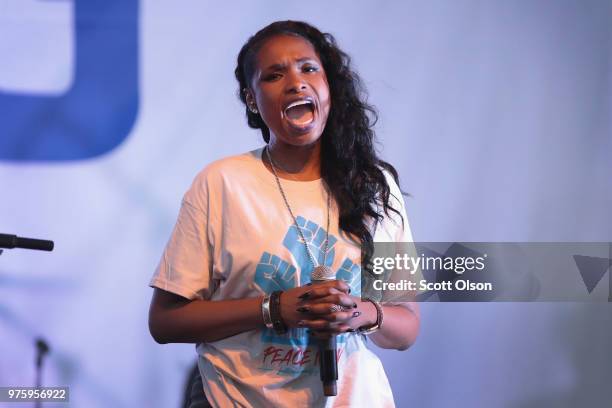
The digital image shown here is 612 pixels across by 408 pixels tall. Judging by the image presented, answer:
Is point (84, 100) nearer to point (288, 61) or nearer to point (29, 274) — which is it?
point (29, 274)

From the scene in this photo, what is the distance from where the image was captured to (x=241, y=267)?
1.55 metres

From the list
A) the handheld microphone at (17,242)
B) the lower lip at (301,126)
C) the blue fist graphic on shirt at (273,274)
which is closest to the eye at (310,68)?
the lower lip at (301,126)

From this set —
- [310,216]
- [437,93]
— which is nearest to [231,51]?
[437,93]

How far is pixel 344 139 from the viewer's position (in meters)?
1.77

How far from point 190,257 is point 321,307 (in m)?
0.33

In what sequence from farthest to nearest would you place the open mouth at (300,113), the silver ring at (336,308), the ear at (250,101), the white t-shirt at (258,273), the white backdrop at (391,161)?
1. the white backdrop at (391,161)
2. the ear at (250,101)
3. the open mouth at (300,113)
4. the white t-shirt at (258,273)
5. the silver ring at (336,308)

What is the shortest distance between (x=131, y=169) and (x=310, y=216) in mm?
1223

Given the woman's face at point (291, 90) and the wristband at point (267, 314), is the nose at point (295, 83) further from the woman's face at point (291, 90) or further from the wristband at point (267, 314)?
the wristband at point (267, 314)

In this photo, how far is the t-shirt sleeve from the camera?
157cm

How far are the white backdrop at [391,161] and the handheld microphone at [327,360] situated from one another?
4.06 ft

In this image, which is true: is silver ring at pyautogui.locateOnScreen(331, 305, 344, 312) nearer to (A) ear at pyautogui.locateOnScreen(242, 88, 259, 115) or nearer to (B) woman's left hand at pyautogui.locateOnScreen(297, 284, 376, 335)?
(B) woman's left hand at pyautogui.locateOnScreen(297, 284, 376, 335)

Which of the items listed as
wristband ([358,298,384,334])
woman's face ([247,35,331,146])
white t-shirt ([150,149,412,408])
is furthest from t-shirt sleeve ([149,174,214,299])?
wristband ([358,298,384,334])

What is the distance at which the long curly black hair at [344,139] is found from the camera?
1.66 m

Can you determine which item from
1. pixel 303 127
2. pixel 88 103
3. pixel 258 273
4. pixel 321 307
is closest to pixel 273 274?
pixel 258 273
